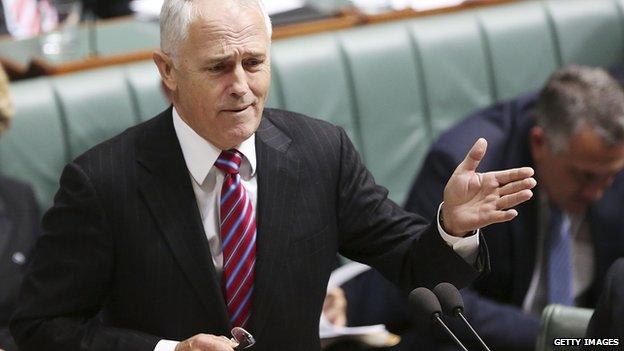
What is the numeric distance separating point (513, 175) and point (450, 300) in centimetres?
26

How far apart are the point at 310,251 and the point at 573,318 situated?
2.16 ft

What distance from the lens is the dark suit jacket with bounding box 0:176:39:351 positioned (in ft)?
10.4

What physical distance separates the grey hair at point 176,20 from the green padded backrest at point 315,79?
74.4 inches

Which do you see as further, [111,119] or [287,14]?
[287,14]

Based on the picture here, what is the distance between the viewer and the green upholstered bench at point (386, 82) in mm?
3701

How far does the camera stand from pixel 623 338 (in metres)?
2.14

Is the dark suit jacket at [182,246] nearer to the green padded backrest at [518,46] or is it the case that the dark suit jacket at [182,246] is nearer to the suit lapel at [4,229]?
the suit lapel at [4,229]

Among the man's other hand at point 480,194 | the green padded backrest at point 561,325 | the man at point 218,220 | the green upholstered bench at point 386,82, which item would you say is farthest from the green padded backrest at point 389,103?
the man's other hand at point 480,194

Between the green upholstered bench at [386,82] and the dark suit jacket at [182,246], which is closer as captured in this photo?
the dark suit jacket at [182,246]

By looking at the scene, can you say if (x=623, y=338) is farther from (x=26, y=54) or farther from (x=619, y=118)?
(x=26, y=54)

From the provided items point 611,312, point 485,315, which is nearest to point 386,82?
point 485,315

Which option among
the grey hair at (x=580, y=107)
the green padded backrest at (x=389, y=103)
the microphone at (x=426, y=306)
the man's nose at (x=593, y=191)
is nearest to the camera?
the microphone at (x=426, y=306)

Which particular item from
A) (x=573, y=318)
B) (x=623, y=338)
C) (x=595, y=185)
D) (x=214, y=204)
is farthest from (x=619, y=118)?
(x=214, y=204)

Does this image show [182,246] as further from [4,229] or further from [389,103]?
[389,103]
